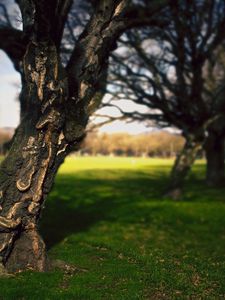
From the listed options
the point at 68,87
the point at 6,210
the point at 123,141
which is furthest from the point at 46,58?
the point at 123,141

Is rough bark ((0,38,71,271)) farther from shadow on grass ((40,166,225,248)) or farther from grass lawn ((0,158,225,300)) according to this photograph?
shadow on grass ((40,166,225,248))

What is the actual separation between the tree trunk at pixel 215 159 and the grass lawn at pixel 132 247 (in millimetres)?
4675

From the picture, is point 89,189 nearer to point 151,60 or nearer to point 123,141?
point 151,60

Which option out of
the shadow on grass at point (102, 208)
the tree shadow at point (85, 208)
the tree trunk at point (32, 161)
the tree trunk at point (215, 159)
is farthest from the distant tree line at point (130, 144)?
the tree trunk at point (32, 161)

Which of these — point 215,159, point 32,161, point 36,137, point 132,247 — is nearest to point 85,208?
point 132,247

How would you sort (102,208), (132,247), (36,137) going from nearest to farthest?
(36,137)
(132,247)
(102,208)

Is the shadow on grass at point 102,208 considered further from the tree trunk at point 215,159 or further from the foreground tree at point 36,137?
the foreground tree at point 36,137

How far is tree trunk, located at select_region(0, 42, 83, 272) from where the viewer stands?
960 centimetres

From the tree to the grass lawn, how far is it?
12.4ft

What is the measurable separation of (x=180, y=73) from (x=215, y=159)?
30.0 feet

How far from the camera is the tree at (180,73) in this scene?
2464 centimetres

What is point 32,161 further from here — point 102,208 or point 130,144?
point 130,144

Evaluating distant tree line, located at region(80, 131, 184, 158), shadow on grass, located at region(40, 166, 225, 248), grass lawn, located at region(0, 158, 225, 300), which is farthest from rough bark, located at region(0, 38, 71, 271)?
distant tree line, located at region(80, 131, 184, 158)

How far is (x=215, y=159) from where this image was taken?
107 ft
